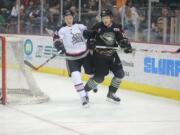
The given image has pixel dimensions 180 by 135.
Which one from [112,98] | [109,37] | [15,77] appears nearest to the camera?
[109,37]

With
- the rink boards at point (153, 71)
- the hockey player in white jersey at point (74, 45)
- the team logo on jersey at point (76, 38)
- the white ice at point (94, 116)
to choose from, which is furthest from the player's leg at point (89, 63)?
the rink boards at point (153, 71)

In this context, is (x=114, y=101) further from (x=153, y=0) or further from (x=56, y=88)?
(x=153, y=0)

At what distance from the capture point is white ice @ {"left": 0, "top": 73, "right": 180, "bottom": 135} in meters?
7.42

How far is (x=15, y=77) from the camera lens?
980 centimetres

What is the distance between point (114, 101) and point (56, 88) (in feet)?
7.08

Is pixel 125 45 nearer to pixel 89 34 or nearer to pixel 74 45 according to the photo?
pixel 89 34

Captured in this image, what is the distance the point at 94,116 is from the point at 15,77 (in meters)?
1.90

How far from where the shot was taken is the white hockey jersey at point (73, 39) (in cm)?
922

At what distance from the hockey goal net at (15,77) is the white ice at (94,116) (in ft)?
0.80

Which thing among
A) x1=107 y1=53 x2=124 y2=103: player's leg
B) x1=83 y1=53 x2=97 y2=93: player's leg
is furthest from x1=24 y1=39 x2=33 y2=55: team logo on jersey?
x1=83 y1=53 x2=97 y2=93: player's leg

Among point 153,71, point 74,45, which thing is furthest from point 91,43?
point 153,71

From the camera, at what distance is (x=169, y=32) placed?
37.2 feet

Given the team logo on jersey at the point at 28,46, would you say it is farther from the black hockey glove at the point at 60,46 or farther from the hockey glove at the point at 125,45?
the hockey glove at the point at 125,45

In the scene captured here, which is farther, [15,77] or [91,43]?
[15,77]
